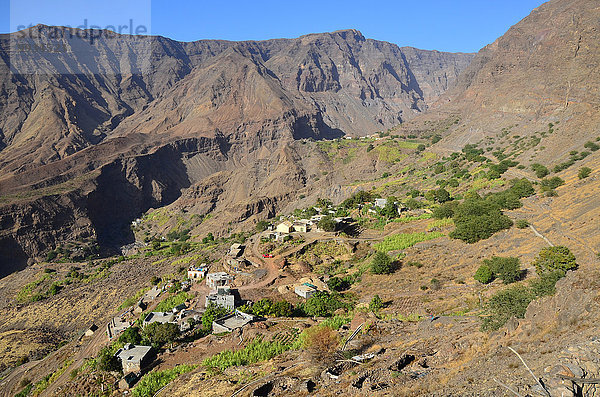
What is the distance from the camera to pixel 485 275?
92.2ft

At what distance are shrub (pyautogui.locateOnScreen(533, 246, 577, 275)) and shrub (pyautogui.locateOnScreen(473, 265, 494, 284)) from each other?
9.89ft

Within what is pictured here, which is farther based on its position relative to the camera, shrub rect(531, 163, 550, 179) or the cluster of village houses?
shrub rect(531, 163, 550, 179)

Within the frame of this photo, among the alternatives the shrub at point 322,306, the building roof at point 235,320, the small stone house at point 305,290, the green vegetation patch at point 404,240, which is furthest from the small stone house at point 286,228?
the building roof at point 235,320

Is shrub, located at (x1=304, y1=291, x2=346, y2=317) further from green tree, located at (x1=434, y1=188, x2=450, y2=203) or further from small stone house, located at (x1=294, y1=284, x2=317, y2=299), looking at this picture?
green tree, located at (x1=434, y1=188, x2=450, y2=203)

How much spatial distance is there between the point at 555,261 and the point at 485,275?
4.54 m

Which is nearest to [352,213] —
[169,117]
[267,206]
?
[267,206]

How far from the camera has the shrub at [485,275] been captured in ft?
92.1

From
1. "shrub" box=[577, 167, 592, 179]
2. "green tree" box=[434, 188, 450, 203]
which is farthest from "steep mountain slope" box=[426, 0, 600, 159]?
"shrub" box=[577, 167, 592, 179]

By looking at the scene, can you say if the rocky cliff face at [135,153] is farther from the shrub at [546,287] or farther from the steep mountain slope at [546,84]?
the shrub at [546,287]

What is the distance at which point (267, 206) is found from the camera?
97625 millimetres

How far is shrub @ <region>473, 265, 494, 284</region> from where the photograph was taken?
28.1 metres

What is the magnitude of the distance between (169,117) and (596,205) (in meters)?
171

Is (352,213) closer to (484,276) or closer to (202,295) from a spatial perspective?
(202,295)

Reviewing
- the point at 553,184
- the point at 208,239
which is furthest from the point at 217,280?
the point at 208,239
